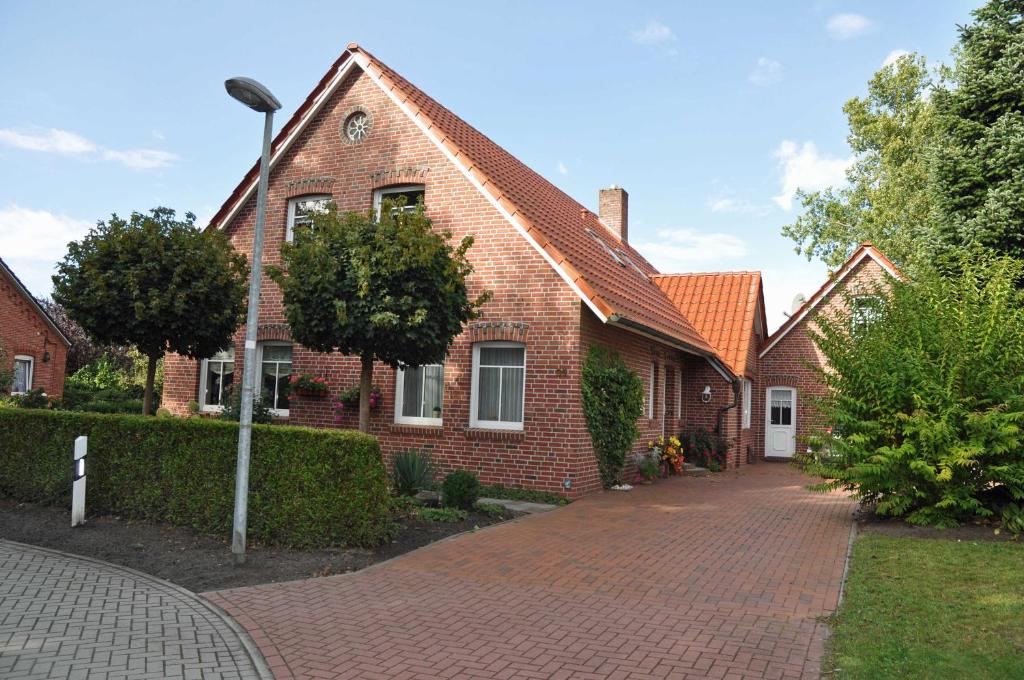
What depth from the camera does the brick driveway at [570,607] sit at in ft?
16.2

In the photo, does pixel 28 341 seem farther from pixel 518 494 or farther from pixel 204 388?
pixel 518 494

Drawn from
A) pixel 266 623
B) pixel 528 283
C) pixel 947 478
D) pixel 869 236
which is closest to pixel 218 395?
Result: pixel 528 283

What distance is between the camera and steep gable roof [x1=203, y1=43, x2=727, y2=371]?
12773mm

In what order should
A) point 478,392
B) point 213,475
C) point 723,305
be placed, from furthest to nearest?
point 723,305 < point 478,392 < point 213,475

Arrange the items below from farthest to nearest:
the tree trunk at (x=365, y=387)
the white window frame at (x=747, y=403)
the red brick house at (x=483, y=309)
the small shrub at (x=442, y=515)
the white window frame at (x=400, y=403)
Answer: the white window frame at (x=747, y=403) → the white window frame at (x=400, y=403) → the red brick house at (x=483, y=309) → the tree trunk at (x=365, y=387) → the small shrub at (x=442, y=515)

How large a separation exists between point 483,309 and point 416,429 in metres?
2.44

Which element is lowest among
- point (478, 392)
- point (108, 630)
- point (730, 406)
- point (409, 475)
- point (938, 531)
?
point (108, 630)

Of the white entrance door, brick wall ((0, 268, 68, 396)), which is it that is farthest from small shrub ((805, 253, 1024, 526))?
brick wall ((0, 268, 68, 396))

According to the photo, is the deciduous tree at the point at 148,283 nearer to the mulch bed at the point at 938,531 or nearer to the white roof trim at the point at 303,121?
the white roof trim at the point at 303,121

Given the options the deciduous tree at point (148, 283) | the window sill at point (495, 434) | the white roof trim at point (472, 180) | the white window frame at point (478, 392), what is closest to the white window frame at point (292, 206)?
the white roof trim at point (472, 180)

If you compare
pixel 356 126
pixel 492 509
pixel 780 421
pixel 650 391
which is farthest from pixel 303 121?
pixel 780 421

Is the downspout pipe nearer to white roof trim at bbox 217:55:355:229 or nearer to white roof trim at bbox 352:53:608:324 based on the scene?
white roof trim at bbox 352:53:608:324

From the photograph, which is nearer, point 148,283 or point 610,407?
point 148,283

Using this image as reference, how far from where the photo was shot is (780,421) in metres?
23.3
